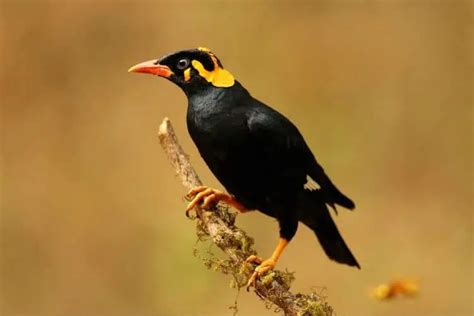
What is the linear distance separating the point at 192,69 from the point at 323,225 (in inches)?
45.8

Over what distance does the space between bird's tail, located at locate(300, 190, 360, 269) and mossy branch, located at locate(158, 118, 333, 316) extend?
1.84 feet

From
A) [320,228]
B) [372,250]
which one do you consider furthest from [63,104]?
[320,228]

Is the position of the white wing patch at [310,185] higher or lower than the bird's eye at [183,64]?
lower

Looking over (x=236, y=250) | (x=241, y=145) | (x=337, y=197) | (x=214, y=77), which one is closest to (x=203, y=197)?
(x=241, y=145)

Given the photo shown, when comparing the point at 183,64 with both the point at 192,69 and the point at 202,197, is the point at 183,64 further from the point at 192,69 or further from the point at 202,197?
the point at 202,197

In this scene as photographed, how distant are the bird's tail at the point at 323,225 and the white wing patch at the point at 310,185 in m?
0.02

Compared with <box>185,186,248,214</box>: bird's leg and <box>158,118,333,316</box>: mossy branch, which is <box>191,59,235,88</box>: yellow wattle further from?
<box>185,186,248,214</box>: bird's leg

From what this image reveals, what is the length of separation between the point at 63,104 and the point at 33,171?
0.83 meters

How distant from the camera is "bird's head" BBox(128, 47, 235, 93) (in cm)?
395

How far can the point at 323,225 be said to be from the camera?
4.41 metres

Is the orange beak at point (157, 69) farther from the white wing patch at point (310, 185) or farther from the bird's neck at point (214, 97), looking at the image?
the white wing patch at point (310, 185)

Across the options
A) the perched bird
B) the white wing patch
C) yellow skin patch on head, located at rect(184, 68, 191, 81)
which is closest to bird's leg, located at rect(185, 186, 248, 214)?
the perched bird

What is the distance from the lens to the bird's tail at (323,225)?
4195 mm

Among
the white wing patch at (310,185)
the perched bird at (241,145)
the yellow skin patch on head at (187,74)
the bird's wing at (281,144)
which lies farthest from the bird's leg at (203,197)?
the yellow skin patch on head at (187,74)
